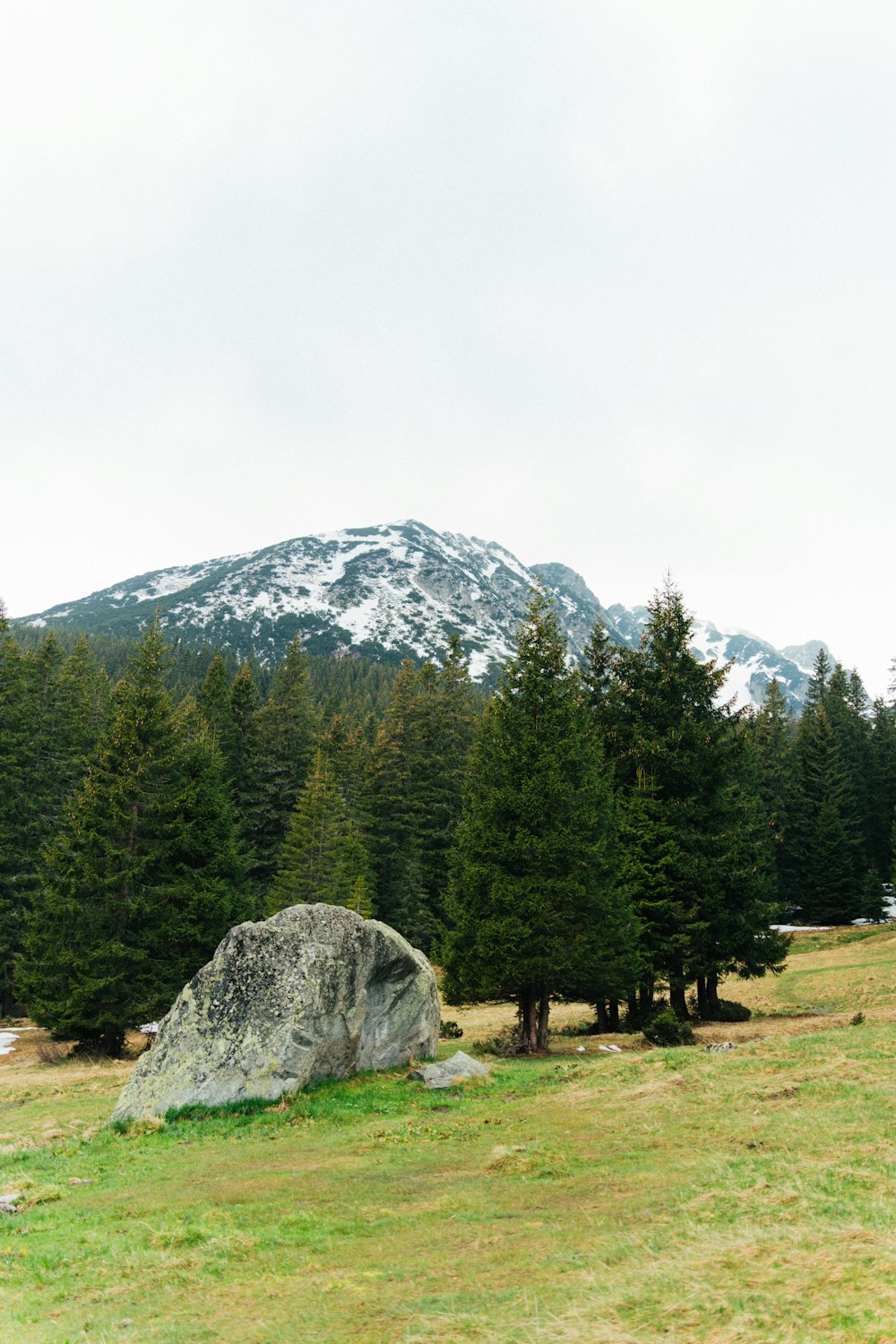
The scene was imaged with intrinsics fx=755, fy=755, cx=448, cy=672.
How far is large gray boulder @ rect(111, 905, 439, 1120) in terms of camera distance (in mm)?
16406

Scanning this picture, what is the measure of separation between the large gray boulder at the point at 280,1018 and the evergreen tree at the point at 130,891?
14.1 metres

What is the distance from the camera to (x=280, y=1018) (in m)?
17.1

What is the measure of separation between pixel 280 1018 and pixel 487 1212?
9435 millimetres

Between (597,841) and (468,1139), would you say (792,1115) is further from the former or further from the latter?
(597,841)

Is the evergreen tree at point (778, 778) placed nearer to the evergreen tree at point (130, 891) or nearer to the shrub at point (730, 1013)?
the shrub at point (730, 1013)

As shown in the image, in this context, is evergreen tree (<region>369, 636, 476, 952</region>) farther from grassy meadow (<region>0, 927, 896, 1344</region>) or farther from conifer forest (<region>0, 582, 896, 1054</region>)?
grassy meadow (<region>0, 927, 896, 1344</region>)

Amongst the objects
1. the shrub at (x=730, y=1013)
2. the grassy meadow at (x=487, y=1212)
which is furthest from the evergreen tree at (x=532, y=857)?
the shrub at (x=730, y=1013)

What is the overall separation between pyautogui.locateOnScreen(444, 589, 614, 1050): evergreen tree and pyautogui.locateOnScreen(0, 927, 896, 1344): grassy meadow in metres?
5.36

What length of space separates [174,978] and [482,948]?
15807 millimetres

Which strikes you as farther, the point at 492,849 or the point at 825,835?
the point at 825,835

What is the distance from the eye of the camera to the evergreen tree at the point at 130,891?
30031 millimetres

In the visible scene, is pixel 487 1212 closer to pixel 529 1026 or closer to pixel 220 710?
pixel 529 1026

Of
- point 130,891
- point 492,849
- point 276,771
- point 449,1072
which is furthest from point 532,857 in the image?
point 276,771

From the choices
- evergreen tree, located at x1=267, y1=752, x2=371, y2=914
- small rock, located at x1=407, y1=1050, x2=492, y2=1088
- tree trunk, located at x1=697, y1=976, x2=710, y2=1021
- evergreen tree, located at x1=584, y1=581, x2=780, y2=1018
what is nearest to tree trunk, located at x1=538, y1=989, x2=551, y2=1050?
evergreen tree, located at x1=584, y1=581, x2=780, y2=1018
